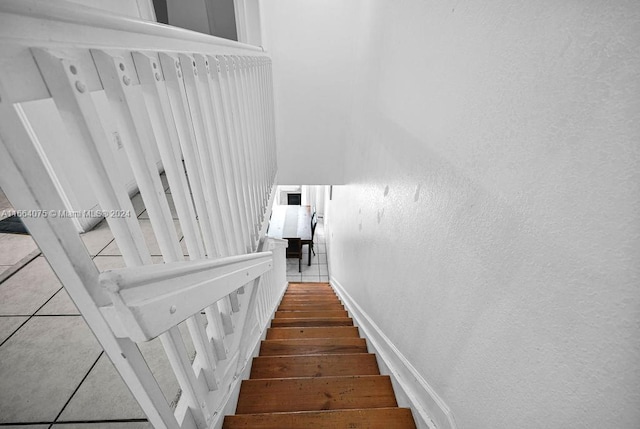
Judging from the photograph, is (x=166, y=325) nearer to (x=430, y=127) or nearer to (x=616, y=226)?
(x=616, y=226)

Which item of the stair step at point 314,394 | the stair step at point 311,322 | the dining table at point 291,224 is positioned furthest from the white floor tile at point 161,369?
the dining table at point 291,224

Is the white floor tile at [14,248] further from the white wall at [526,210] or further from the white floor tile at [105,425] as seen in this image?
the white wall at [526,210]

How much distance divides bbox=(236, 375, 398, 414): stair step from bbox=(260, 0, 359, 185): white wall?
2.60m

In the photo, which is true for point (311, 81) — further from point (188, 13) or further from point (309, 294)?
point (309, 294)

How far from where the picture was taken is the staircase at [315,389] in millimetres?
1267

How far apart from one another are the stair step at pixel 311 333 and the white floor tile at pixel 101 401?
1.22m

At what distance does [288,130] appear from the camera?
3.48 meters

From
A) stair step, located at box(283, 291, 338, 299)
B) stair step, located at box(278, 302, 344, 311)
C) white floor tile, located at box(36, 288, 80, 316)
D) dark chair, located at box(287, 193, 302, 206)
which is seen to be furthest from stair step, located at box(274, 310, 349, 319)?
dark chair, located at box(287, 193, 302, 206)

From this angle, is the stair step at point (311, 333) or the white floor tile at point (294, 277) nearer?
the stair step at point (311, 333)

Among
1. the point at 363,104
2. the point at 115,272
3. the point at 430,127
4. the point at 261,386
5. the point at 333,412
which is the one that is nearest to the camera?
the point at 115,272

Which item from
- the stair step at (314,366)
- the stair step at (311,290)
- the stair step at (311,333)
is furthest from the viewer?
the stair step at (311,290)

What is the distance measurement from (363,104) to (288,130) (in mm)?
1256

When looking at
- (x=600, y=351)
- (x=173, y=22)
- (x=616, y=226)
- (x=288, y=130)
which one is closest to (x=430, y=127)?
(x=616, y=226)

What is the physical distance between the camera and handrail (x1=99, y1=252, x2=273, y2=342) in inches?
17.2
